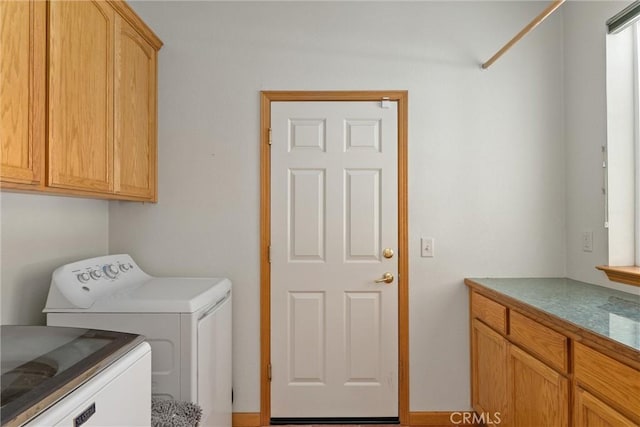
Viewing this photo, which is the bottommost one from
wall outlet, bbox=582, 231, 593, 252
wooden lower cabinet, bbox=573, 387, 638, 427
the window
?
wooden lower cabinet, bbox=573, 387, 638, 427

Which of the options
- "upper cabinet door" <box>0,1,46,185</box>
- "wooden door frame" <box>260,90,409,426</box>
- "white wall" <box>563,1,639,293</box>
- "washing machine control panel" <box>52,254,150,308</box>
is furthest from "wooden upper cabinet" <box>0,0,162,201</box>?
"white wall" <box>563,1,639,293</box>

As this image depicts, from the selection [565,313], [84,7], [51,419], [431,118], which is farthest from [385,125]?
[51,419]

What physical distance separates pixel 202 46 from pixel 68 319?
1.73 metres

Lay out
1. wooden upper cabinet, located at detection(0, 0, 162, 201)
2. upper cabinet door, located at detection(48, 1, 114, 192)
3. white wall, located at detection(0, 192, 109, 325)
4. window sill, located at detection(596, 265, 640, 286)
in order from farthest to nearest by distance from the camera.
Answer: window sill, located at detection(596, 265, 640, 286) → white wall, located at detection(0, 192, 109, 325) → upper cabinet door, located at detection(48, 1, 114, 192) → wooden upper cabinet, located at detection(0, 0, 162, 201)

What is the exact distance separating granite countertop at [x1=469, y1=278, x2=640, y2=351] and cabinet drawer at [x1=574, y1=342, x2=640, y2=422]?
86 mm

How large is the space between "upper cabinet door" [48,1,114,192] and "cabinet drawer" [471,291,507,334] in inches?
80.5

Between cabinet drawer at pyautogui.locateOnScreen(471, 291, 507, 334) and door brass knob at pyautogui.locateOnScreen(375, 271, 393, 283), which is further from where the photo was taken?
door brass knob at pyautogui.locateOnScreen(375, 271, 393, 283)

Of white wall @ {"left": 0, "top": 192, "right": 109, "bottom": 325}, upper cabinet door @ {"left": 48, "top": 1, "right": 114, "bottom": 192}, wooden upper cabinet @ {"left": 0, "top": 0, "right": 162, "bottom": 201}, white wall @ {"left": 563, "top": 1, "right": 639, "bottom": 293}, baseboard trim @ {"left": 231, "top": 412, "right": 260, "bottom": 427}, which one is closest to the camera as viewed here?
wooden upper cabinet @ {"left": 0, "top": 0, "right": 162, "bottom": 201}

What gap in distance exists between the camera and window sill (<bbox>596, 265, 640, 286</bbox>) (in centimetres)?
188

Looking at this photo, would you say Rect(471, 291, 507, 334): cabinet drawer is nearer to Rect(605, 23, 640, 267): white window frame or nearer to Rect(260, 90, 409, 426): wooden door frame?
Rect(260, 90, 409, 426): wooden door frame

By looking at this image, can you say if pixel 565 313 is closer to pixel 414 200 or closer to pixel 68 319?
pixel 414 200

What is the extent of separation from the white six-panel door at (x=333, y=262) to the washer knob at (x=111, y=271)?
0.88 meters

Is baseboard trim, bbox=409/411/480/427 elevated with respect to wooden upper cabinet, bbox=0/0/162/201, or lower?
lower

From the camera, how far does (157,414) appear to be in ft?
5.14
